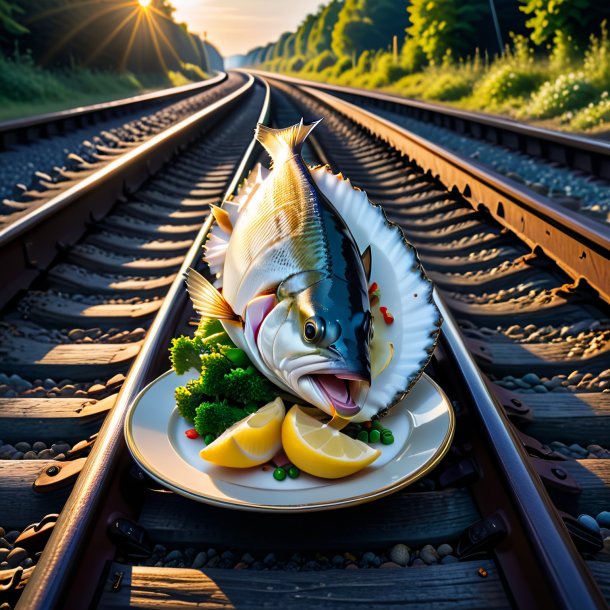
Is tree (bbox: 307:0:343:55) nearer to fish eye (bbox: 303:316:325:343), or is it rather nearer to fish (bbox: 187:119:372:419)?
fish (bbox: 187:119:372:419)

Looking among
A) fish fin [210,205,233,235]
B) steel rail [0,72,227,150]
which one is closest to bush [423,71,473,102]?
steel rail [0,72,227,150]

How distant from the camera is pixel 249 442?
1771 millimetres

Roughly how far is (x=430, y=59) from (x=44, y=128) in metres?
24.2

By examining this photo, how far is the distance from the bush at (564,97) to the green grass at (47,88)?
37.3 feet

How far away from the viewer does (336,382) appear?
1.75m

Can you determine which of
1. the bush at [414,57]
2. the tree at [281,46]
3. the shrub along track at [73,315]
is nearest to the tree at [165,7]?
the bush at [414,57]

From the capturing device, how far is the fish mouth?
1.70 meters

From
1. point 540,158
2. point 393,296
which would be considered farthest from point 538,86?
point 393,296

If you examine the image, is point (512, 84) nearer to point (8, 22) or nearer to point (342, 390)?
point (8, 22)

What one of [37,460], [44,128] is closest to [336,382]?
[37,460]

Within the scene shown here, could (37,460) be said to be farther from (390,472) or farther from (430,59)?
(430,59)

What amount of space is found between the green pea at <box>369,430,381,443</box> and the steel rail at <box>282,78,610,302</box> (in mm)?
2051

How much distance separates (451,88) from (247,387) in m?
21.3

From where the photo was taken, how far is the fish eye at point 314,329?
1.65 meters
